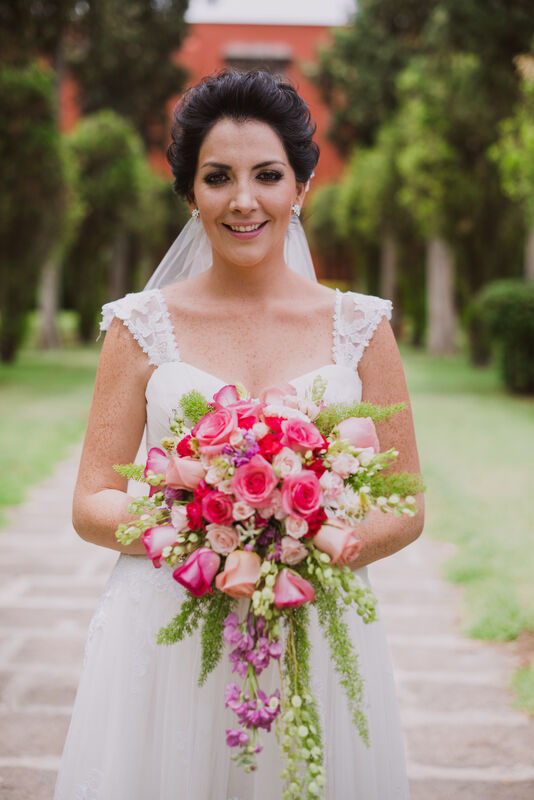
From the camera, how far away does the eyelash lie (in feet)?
7.42

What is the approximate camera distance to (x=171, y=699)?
88.8 inches

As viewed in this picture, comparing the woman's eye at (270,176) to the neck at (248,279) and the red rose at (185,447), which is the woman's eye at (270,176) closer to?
the neck at (248,279)

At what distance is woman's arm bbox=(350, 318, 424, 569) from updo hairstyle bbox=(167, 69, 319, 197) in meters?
0.56

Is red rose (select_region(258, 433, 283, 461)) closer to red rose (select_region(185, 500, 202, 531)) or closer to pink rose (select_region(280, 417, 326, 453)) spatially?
pink rose (select_region(280, 417, 326, 453))

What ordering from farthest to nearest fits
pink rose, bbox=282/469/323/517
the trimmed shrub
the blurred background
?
the trimmed shrub < the blurred background < pink rose, bbox=282/469/323/517

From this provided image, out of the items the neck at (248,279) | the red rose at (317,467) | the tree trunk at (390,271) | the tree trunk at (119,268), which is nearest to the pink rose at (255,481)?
the red rose at (317,467)

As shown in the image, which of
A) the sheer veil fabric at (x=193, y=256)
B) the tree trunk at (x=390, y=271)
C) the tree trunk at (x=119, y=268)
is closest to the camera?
the sheer veil fabric at (x=193, y=256)

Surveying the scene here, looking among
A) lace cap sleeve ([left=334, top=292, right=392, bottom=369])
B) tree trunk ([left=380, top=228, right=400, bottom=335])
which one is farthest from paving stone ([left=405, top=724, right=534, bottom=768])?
tree trunk ([left=380, top=228, right=400, bottom=335])

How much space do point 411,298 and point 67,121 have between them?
18758 mm

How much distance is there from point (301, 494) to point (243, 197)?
2.93 ft

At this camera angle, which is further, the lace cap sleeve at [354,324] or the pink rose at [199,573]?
the lace cap sleeve at [354,324]

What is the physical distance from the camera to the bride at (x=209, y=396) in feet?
7.36

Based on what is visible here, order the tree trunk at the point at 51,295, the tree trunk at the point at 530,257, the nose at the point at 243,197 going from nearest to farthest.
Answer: the nose at the point at 243,197, the tree trunk at the point at 530,257, the tree trunk at the point at 51,295

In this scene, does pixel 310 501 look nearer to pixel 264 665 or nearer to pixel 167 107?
pixel 264 665
